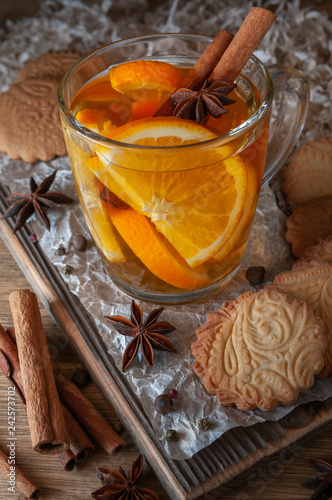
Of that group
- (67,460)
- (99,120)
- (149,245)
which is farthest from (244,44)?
(67,460)

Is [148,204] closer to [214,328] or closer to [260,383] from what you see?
[214,328]

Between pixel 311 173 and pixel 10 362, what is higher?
pixel 311 173

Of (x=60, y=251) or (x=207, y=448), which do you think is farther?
(x=60, y=251)

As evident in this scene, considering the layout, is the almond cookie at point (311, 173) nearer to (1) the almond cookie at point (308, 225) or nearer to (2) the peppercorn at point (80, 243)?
(1) the almond cookie at point (308, 225)

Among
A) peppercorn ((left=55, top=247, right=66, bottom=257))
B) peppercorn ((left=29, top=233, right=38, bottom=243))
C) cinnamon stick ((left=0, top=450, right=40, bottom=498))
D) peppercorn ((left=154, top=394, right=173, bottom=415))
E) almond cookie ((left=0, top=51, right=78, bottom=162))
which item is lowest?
cinnamon stick ((left=0, top=450, right=40, bottom=498))

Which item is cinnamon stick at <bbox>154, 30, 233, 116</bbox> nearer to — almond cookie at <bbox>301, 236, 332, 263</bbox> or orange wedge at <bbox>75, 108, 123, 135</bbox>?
orange wedge at <bbox>75, 108, 123, 135</bbox>

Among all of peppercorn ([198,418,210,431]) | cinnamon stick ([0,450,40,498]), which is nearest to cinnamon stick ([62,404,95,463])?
cinnamon stick ([0,450,40,498])

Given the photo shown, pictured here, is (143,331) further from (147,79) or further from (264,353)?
(147,79)
